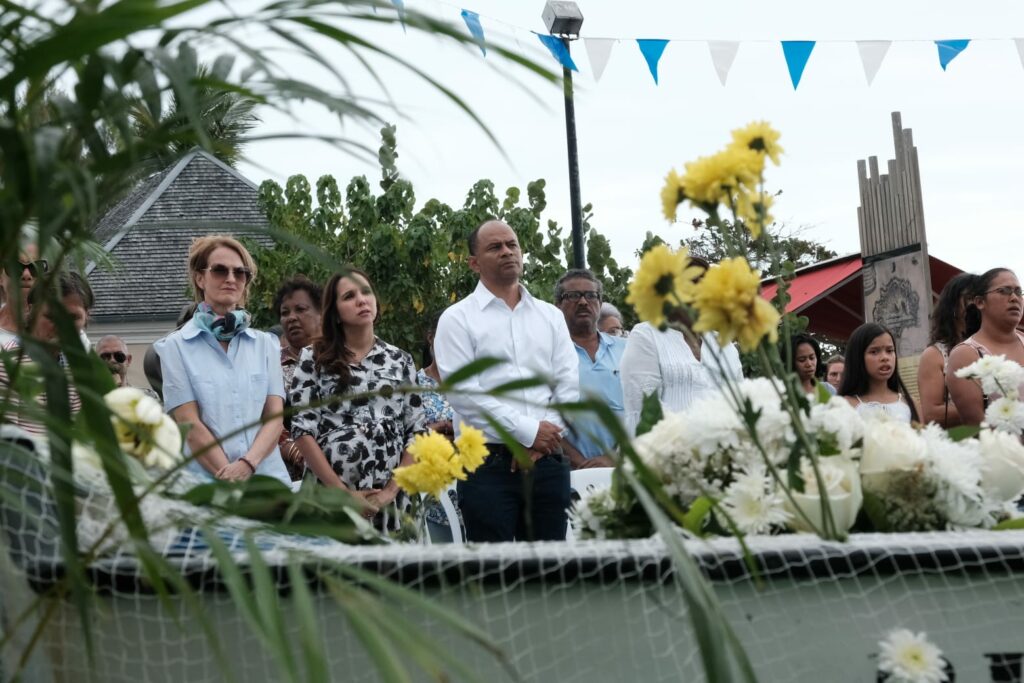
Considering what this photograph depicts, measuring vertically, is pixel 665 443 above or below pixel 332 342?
below

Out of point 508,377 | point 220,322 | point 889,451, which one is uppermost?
point 220,322

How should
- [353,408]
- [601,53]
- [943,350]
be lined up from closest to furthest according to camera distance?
[353,408] < [943,350] < [601,53]

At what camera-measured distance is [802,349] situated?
770cm

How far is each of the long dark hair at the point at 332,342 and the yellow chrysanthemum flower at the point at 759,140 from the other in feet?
10.5

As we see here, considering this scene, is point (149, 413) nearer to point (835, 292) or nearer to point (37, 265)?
point (37, 265)

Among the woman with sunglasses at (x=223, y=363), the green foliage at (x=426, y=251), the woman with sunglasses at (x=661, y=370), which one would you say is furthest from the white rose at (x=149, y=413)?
the green foliage at (x=426, y=251)

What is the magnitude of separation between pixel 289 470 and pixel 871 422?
13.0 ft

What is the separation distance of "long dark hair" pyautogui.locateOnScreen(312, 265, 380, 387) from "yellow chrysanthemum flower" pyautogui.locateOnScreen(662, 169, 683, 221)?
3168 mm

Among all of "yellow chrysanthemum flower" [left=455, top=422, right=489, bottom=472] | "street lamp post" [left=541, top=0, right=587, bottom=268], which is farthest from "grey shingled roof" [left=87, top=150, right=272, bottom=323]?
"yellow chrysanthemum flower" [left=455, top=422, right=489, bottom=472]

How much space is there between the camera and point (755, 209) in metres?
1.68

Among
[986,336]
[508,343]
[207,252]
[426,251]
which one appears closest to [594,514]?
[207,252]

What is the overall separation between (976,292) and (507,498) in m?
2.29

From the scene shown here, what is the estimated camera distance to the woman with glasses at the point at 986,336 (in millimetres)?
5348

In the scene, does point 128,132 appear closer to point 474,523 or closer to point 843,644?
point 843,644
